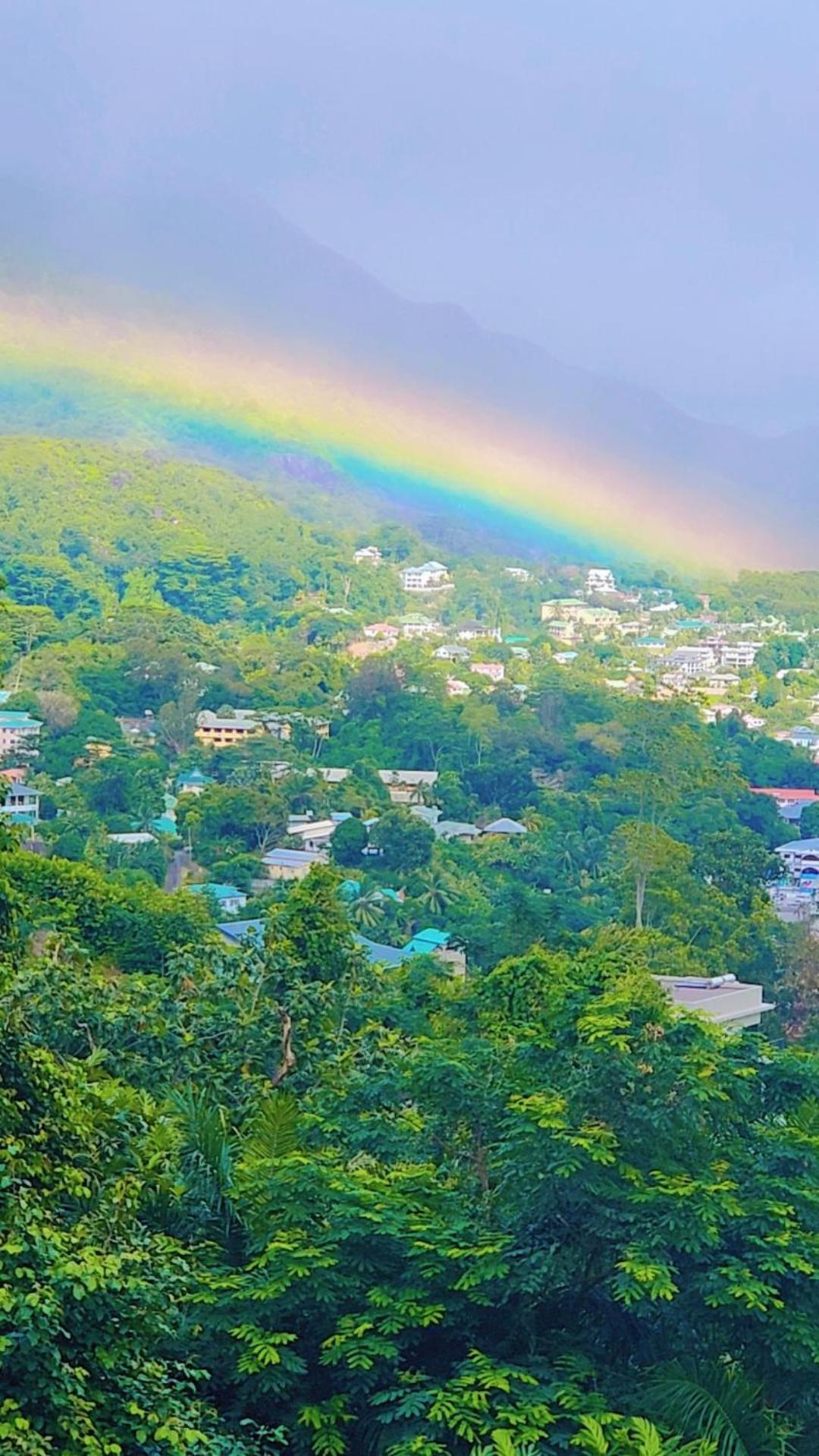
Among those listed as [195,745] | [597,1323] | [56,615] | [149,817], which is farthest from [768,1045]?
[56,615]

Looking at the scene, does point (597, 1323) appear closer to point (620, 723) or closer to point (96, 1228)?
point (96, 1228)

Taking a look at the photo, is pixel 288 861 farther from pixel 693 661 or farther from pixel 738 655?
pixel 738 655

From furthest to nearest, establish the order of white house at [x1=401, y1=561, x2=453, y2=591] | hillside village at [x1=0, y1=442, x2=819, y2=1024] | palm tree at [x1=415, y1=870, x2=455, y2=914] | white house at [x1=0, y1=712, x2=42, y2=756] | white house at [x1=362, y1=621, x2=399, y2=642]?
white house at [x1=401, y1=561, x2=453, y2=591] → white house at [x1=362, y1=621, x2=399, y2=642] → white house at [x1=0, y1=712, x2=42, y2=756] → palm tree at [x1=415, y1=870, x2=455, y2=914] → hillside village at [x1=0, y1=442, x2=819, y2=1024]

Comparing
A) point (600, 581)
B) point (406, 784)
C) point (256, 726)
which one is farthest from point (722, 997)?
point (600, 581)

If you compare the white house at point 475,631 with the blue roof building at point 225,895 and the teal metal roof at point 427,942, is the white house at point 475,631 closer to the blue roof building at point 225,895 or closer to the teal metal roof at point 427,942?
the blue roof building at point 225,895

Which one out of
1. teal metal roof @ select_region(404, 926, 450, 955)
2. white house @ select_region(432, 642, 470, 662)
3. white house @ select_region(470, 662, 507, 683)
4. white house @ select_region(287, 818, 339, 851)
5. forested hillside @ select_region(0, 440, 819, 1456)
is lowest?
white house @ select_region(432, 642, 470, 662)

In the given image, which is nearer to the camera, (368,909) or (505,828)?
(368,909)

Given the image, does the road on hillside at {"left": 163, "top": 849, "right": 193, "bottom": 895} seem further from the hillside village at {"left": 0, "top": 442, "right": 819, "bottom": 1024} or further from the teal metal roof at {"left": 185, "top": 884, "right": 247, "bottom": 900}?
the teal metal roof at {"left": 185, "top": 884, "right": 247, "bottom": 900}

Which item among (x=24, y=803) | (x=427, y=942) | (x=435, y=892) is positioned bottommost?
(x=24, y=803)

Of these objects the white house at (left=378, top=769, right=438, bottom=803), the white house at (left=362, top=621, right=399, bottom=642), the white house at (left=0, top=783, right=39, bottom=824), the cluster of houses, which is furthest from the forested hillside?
the white house at (left=362, top=621, right=399, bottom=642)
